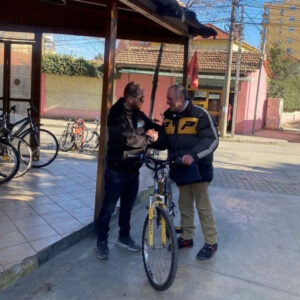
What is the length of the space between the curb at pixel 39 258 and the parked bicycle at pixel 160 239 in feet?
3.21

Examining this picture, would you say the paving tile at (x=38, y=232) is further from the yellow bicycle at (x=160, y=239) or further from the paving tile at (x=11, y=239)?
the yellow bicycle at (x=160, y=239)

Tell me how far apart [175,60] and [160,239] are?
2063 cm

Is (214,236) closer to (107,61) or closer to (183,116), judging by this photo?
(183,116)

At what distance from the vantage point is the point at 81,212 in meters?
5.07

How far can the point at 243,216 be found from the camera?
5.83m

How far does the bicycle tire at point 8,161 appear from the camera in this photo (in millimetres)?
6059

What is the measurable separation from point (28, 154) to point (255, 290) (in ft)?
15.5

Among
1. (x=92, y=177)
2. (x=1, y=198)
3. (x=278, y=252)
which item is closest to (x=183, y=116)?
(x=278, y=252)

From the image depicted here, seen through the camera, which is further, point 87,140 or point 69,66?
point 69,66

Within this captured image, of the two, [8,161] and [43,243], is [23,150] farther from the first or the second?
[43,243]

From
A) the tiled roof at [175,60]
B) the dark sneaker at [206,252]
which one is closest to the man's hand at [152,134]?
the dark sneaker at [206,252]

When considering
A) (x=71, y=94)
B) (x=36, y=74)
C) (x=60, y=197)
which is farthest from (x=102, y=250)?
(x=71, y=94)

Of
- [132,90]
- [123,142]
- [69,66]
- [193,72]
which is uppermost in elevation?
[69,66]

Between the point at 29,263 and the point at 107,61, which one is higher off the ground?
the point at 107,61
